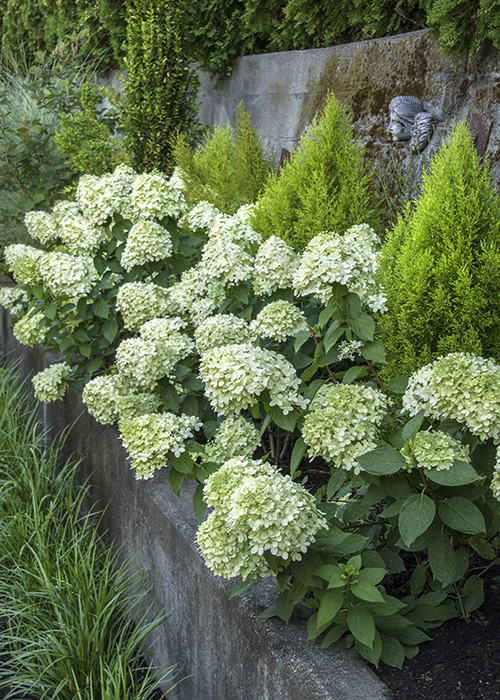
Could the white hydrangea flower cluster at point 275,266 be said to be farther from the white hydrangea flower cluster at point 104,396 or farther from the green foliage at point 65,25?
the green foliage at point 65,25

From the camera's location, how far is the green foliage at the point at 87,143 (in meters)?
5.39

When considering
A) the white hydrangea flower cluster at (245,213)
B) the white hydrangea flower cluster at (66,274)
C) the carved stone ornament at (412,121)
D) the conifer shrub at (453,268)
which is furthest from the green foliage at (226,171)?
the conifer shrub at (453,268)

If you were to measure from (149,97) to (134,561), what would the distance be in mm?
4224

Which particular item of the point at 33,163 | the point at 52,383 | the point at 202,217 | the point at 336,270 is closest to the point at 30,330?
the point at 52,383

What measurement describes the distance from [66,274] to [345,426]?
188 centimetres

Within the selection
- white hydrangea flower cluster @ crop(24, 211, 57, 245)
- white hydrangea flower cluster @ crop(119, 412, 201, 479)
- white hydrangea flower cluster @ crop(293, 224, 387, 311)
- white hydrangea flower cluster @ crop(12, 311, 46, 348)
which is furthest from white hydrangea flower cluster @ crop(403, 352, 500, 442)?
white hydrangea flower cluster @ crop(24, 211, 57, 245)

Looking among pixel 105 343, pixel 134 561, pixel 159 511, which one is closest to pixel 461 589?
pixel 159 511

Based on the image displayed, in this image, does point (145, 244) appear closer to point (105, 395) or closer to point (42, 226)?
point (105, 395)

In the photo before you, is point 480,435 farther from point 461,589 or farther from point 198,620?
point 198,620

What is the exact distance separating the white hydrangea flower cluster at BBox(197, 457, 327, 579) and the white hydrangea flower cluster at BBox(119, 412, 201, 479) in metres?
0.35

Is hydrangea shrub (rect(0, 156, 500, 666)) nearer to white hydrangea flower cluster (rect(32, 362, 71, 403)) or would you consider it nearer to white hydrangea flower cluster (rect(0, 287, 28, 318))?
white hydrangea flower cluster (rect(32, 362, 71, 403))

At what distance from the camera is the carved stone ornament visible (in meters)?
3.74

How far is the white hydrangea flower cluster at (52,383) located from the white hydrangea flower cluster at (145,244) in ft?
3.60

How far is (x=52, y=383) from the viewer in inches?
139
